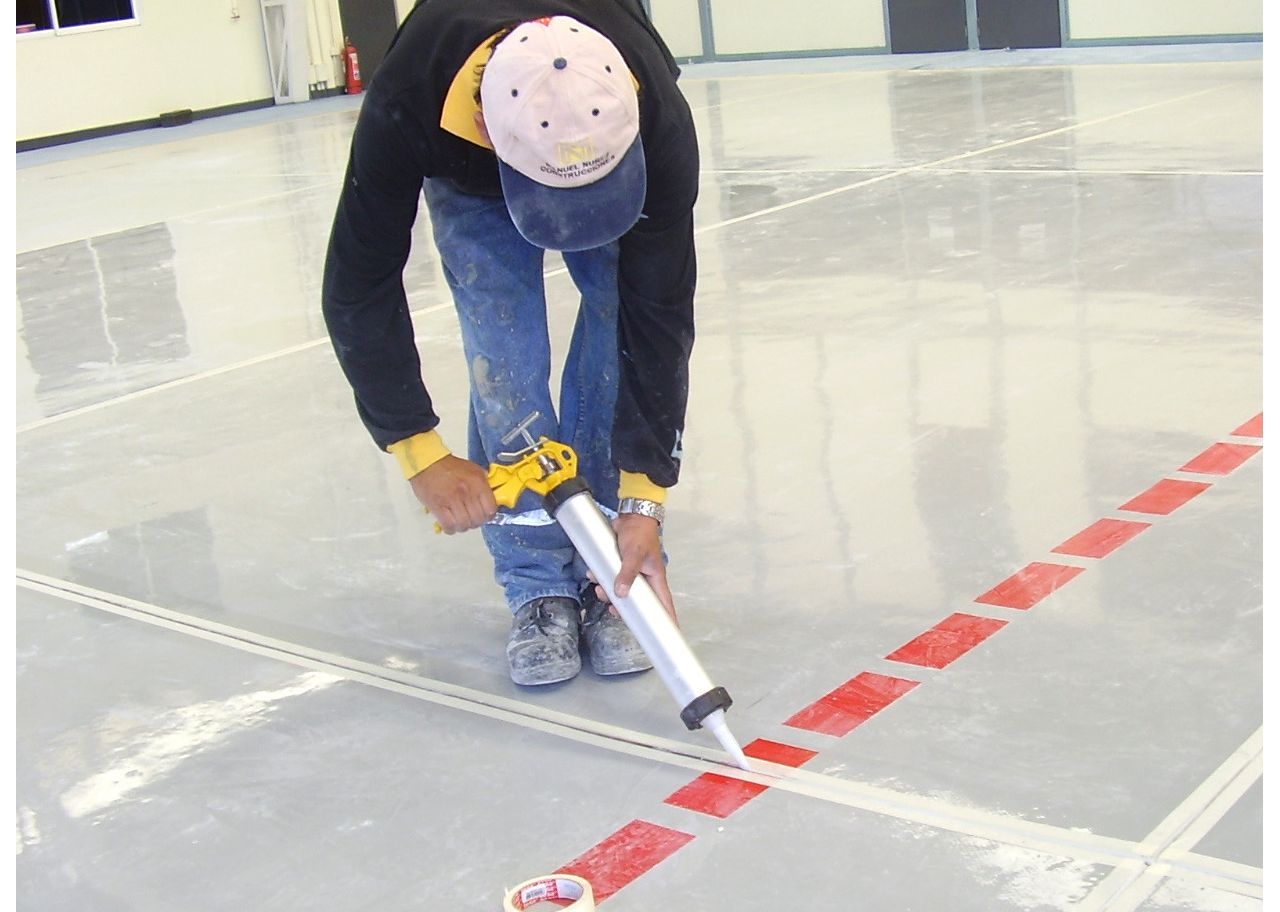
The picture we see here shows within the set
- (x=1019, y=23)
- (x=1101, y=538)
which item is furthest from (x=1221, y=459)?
(x=1019, y=23)

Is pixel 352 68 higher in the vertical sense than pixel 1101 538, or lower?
higher

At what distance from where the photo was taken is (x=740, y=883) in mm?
1994

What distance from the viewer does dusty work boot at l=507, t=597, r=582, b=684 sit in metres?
2.61

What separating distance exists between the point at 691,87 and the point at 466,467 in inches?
463

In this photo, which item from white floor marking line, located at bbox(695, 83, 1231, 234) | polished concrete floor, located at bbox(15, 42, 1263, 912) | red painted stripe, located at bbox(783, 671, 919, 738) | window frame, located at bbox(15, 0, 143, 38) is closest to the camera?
polished concrete floor, located at bbox(15, 42, 1263, 912)

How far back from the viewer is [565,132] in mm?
1987

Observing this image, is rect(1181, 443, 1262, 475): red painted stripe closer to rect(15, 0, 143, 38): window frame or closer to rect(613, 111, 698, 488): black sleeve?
rect(613, 111, 698, 488): black sleeve

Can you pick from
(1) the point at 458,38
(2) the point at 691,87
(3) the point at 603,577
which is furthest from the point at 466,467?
(2) the point at 691,87

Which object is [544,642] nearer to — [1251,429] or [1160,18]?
[1251,429]

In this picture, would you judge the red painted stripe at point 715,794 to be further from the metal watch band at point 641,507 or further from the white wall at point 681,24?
the white wall at point 681,24

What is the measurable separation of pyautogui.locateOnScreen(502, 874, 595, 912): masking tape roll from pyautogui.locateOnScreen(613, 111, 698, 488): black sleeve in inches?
27.3

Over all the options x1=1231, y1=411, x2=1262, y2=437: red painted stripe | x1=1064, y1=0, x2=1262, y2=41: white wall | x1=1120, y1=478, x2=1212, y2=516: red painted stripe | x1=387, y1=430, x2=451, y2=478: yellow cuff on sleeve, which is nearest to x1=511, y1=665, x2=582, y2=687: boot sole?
x1=387, y1=430, x2=451, y2=478: yellow cuff on sleeve

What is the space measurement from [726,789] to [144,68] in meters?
14.1

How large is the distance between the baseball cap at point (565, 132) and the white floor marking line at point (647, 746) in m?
0.77
